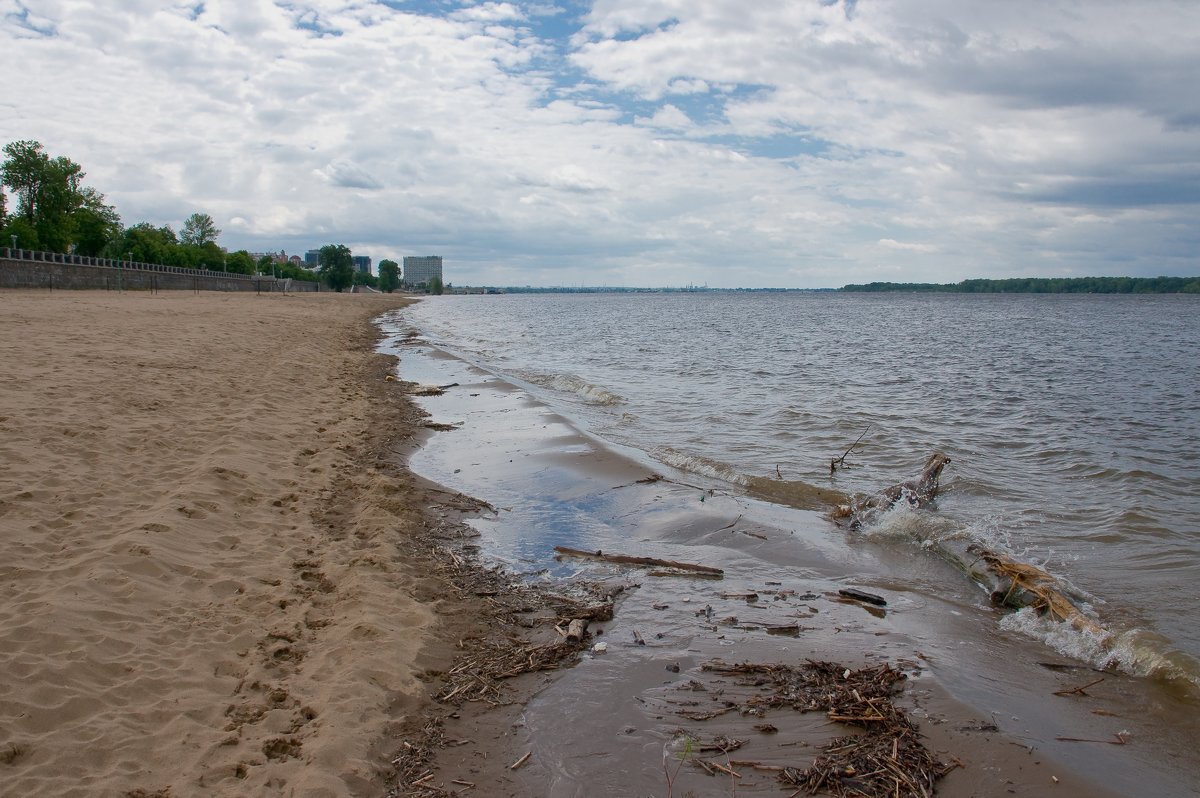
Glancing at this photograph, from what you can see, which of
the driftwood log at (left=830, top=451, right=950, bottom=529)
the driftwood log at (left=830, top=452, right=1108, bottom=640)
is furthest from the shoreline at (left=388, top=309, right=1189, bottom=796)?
the driftwood log at (left=830, top=451, right=950, bottom=529)

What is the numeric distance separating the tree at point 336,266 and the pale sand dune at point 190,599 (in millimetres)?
147942

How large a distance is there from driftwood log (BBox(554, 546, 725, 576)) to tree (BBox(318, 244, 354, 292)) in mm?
154203

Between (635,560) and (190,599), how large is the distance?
3.84 m

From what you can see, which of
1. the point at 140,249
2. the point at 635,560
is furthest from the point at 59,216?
the point at 635,560

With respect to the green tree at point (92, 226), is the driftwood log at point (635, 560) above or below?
below

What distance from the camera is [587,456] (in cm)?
1164

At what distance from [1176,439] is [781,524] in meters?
10.7

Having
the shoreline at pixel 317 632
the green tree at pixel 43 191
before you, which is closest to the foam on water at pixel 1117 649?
the shoreline at pixel 317 632

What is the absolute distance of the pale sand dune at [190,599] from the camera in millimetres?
3684

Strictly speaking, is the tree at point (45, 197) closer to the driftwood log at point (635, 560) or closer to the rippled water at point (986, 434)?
the rippled water at point (986, 434)

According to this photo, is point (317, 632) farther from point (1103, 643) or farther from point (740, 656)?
point (1103, 643)

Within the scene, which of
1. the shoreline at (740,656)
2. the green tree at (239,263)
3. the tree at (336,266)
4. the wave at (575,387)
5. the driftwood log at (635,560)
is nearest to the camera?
the shoreline at (740,656)

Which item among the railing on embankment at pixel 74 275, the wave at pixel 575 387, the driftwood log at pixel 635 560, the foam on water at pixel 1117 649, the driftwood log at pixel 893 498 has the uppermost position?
the railing on embankment at pixel 74 275

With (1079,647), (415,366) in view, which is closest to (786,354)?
(415,366)
